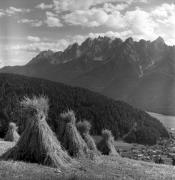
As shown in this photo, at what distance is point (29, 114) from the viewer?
16.4 m

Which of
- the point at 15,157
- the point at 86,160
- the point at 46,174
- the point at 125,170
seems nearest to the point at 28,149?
the point at 15,157

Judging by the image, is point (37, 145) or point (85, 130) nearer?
point (37, 145)

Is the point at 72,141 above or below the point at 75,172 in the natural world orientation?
above

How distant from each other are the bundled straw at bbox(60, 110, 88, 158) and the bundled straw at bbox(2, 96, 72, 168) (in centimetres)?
258

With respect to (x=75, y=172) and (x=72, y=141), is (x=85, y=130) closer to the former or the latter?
(x=72, y=141)

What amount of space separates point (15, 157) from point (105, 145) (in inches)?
728

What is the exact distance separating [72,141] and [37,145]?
171 inches

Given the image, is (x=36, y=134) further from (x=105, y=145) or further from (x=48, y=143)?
(x=105, y=145)

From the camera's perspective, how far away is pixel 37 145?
15.4m

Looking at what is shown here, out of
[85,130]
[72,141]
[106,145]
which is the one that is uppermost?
[85,130]

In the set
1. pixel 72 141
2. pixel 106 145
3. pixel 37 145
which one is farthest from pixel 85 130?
pixel 37 145

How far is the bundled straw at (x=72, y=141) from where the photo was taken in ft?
62.2

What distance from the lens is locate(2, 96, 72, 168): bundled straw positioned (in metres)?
15.3

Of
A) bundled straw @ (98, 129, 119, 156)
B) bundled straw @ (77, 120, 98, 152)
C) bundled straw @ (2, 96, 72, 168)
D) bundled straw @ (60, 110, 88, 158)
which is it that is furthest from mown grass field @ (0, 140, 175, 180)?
bundled straw @ (98, 129, 119, 156)
